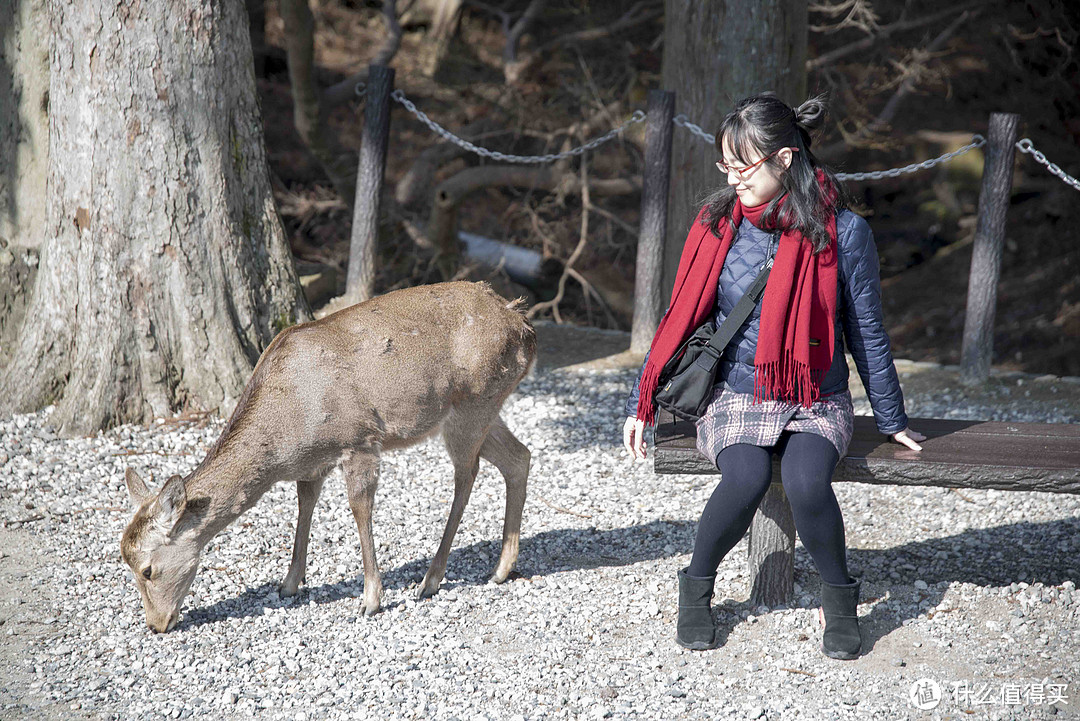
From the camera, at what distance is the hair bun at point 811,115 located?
3.27 meters

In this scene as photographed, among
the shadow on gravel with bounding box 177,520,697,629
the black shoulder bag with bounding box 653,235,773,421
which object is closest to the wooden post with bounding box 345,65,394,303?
the shadow on gravel with bounding box 177,520,697,629

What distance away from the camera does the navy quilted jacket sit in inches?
131

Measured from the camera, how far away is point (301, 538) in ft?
13.0

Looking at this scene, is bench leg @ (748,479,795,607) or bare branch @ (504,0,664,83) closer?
bench leg @ (748,479,795,607)

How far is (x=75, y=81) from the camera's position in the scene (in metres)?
5.33

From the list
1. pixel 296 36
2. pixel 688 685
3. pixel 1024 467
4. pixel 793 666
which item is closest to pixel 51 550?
pixel 688 685

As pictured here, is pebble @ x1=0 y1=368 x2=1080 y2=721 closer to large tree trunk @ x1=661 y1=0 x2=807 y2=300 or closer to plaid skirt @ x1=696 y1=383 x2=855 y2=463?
plaid skirt @ x1=696 y1=383 x2=855 y2=463

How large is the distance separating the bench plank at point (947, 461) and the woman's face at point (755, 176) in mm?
871

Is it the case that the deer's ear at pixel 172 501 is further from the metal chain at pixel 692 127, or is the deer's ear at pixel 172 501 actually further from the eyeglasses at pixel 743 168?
the metal chain at pixel 692 127

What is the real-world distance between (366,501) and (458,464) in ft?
1.42

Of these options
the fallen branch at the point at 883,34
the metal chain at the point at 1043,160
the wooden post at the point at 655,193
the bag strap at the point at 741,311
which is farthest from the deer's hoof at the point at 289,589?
the fallen branch at the point at 883,34

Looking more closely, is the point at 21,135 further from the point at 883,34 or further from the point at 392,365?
the point at 883,34

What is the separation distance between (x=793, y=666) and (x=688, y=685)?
0.38 meters

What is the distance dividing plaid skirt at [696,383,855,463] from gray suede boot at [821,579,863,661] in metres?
0.45
